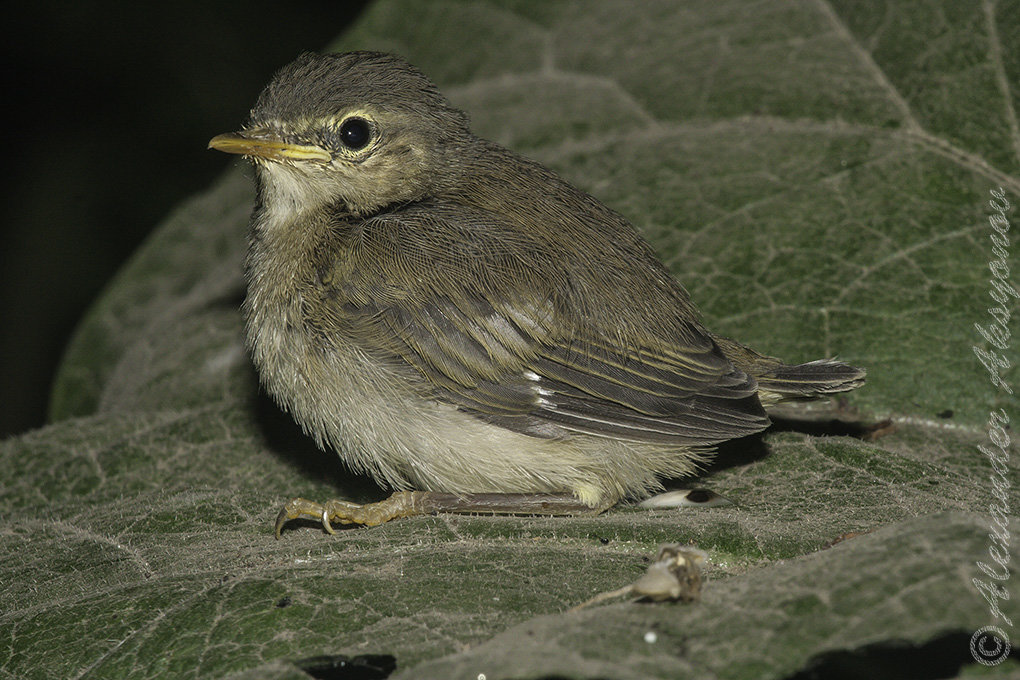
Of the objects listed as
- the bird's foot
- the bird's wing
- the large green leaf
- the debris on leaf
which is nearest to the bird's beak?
the bird's wing

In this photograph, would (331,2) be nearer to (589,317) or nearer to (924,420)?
(589,317)

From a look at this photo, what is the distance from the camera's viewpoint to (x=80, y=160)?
714 cm

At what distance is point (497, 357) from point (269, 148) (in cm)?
137

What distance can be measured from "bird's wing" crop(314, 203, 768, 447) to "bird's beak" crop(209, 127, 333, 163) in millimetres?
686

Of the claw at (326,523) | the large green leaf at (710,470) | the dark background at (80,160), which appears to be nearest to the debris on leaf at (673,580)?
the large green leaf at (710,470)

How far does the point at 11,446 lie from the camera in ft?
13.8

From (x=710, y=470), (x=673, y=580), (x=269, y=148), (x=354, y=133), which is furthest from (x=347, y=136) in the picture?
(x=673, y=580)

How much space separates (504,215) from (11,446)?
8.18 ft

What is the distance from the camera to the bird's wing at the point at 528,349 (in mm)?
3352

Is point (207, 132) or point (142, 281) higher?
point (207, 132)

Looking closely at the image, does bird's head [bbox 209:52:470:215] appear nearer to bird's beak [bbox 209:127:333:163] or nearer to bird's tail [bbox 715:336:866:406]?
bird's beak [bbox 209:127:333:163]

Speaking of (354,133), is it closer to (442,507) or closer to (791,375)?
(442,507)

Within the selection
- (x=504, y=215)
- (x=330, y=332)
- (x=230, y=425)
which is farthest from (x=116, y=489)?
(x=504, y=215)

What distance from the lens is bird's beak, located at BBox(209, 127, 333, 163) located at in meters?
3.80
